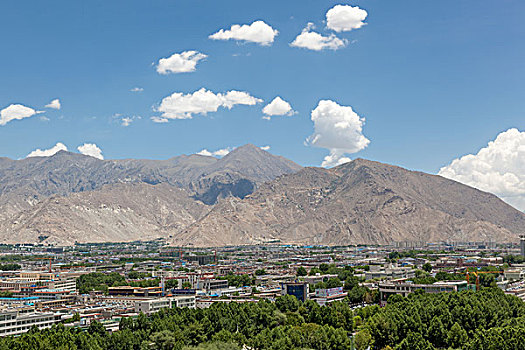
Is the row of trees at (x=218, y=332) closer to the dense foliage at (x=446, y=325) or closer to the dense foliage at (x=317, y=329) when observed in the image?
the dense foliage at (x=317, y=329)

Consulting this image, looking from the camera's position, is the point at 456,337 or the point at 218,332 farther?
the point at 218,332

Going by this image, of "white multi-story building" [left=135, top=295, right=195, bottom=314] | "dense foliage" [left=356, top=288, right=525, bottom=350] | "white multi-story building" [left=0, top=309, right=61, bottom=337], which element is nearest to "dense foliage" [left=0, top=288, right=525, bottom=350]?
"dense foliage" [left=356, top=288, right=525, bottom=350]

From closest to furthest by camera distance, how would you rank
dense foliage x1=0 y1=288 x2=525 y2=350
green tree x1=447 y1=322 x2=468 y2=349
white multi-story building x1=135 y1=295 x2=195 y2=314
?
1. dense foliage x1=0 y1=288 x2=525 y2=350
2. green tree x1=447 y1=322 x2=468 y2=349
3. white multi-story building x1=135 y1=295 x2=195 y2=314

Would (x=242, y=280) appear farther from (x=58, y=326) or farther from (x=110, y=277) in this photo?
(x=58, y=326)

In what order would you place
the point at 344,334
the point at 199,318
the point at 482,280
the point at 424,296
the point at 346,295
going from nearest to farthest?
1. the point at 344,334
2. the point at 199,318
3. the point at 424,296
4. the point at 346,295
5. the point at 482,280

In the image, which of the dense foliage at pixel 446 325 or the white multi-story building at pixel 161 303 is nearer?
the dense foliage at pixel 446 325

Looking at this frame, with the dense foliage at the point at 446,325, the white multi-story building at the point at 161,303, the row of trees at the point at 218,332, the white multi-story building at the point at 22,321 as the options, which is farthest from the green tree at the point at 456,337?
the white multi-story building at the point at 22,321

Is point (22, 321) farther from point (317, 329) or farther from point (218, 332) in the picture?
point (317, 329)

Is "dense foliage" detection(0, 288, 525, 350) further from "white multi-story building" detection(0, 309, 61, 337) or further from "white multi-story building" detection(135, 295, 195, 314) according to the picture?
"white multi-story building" detection(135, 295, 195, 314)

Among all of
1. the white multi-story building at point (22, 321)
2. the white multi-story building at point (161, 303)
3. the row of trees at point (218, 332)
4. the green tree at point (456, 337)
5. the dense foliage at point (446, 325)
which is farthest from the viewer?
the white multi-story building at point (161, 303)

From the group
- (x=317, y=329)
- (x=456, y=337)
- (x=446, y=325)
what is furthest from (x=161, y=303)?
(x=456, y=337)

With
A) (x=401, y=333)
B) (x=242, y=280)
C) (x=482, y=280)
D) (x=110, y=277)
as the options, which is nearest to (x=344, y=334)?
(x=401, y=333)
